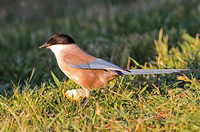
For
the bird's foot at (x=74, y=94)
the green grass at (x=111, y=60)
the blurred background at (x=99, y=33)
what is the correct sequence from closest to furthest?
the green grass at (x=111, y=60)
the bird's foot at (x=74, y=94)
the blurred background at (x=99, y=33)

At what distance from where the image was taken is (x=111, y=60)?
4.84 metres

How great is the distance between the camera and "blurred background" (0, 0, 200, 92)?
502 cm

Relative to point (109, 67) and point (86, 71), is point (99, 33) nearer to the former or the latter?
point (86, 71)

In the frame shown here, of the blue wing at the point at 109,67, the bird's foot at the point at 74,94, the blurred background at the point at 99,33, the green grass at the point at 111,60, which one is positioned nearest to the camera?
the green grass at the point at 111,60

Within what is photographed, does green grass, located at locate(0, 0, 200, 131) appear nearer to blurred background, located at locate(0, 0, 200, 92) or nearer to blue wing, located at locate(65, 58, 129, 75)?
blurred background, located at locate(0, 0, 200, 92)

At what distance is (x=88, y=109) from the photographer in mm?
3148

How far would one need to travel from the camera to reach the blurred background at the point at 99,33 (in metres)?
5.02

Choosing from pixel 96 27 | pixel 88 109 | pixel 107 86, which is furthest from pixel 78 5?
pixel 88 109

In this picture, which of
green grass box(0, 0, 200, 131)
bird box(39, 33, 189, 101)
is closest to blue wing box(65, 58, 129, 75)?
bird box(39, 33, 189, 101)

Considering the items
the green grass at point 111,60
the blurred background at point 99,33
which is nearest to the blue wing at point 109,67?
the green grass at point 111,60

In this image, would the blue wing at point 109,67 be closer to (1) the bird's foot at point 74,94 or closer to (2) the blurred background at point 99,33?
(1) the bird's foot at point 74,94

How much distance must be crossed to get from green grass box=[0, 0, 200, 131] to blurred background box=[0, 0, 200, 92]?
0.06 ft

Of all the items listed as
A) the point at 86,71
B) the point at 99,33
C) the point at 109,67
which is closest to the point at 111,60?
the point at 86,71

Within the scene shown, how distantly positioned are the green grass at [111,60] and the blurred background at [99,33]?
0.02 metres
